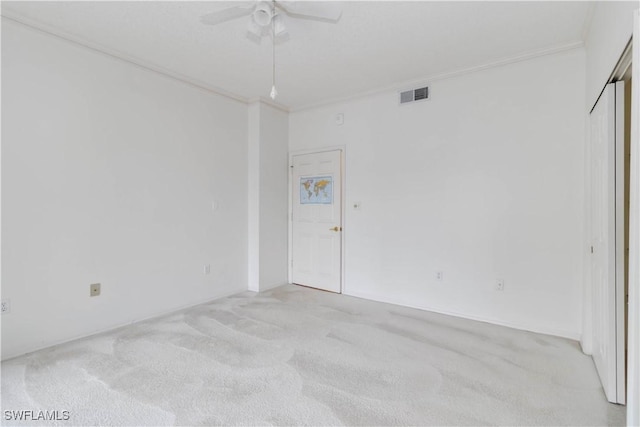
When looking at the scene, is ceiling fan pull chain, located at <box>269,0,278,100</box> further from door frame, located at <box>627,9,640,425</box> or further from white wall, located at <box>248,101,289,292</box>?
door frame, located at <box>627,9,640,425</box>

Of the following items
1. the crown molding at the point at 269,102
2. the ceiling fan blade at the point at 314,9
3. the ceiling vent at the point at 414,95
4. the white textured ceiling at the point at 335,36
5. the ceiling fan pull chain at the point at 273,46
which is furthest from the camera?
the crown molding at the point at 269,102

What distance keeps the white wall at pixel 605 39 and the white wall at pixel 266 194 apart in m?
3.46

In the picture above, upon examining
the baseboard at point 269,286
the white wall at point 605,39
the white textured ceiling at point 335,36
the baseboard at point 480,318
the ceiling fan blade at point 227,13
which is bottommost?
the baseboard at point 480,318

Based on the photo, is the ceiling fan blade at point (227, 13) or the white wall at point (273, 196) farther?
the white wall at point (273, 196)

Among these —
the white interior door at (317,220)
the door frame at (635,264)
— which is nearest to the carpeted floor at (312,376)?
the door frame at (635,264)

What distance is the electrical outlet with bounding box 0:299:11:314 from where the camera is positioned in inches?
97.0

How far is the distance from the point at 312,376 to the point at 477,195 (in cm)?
240

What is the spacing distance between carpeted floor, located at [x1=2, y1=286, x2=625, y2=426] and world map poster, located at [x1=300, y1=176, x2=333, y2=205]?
176cm

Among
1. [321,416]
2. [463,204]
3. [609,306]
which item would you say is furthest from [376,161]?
[321,416]

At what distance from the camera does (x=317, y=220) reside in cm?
462

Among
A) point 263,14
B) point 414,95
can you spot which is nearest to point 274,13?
point 263,14

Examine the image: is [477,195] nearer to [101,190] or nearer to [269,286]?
[269,286]

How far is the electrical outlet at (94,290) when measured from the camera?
297 cm

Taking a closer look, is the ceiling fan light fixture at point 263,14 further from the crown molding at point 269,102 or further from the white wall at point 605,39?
the crown molding at point 269,102
